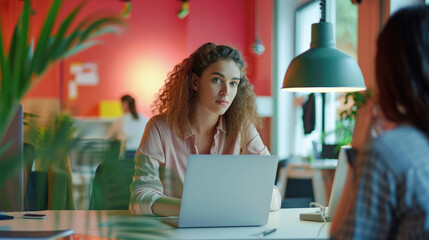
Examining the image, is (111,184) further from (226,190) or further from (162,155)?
(162,155)

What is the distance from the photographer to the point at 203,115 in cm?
275

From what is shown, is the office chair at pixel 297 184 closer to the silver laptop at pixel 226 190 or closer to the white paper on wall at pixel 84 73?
the silver laptop at pixel 226 190

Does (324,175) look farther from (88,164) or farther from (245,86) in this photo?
(88,164)

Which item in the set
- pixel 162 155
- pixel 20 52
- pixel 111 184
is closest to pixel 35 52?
pixel 20 52

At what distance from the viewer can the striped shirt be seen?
3.56 ft

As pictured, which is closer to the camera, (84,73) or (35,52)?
(35,52)

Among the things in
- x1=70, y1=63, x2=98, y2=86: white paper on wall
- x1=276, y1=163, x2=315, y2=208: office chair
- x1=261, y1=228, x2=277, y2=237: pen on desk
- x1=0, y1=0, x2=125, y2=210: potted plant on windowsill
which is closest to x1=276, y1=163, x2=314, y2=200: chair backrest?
x1=276, y1=163, x2=315, y2=208: office chair

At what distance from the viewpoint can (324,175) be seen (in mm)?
5734

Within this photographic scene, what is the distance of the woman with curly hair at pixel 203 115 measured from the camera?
8.51ft

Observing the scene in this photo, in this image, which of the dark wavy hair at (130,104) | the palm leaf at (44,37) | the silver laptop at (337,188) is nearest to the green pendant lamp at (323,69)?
the silver laptop at (337,188)

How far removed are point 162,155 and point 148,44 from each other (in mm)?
7146

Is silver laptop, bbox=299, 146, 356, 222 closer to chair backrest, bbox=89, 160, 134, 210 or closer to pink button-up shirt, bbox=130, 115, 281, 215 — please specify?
pink button-up shirt, bbox=130, 115, 281, 215

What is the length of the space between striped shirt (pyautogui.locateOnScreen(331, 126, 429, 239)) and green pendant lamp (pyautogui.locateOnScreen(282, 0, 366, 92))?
5.08ft

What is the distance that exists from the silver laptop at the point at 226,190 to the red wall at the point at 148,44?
7.31 meters
